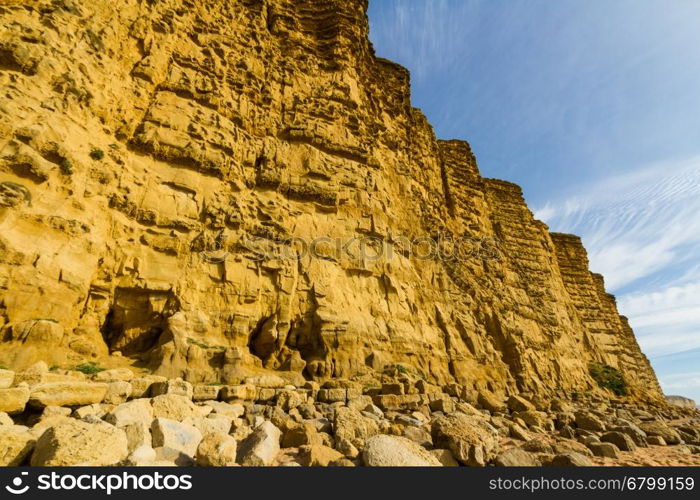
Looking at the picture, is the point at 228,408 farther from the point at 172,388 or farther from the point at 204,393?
the point at 172,388

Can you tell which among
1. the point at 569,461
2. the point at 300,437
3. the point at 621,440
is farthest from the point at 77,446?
the point at 621,440

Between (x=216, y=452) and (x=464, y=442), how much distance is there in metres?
3.07

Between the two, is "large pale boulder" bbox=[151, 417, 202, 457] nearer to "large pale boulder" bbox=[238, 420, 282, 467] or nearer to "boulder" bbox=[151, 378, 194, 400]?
"large pale boulder" bbox=[238, 420, 282, 467]

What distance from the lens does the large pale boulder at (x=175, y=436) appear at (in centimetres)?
372

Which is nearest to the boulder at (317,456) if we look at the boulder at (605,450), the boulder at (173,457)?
the boulder at (173,457)

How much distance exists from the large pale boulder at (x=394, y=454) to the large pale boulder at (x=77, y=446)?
8.14 ft

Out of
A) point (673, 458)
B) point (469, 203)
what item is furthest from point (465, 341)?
point (469, 203)

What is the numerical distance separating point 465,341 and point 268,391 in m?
12.3

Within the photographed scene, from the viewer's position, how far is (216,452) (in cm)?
350

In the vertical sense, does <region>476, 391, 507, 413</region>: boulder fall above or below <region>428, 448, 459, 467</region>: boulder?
above

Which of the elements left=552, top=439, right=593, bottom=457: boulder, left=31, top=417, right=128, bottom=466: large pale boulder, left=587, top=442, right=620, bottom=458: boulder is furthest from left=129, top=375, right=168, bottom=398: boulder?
left=587, top=442, right=620, bottom=458: boulder

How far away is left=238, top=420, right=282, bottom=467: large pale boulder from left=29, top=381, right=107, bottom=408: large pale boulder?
2.96m

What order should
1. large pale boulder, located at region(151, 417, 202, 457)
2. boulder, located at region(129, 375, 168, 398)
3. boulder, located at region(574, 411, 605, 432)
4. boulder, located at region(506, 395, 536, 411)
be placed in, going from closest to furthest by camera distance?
1. large pale boulder, located at region(151, 417, 202, 457)
2. boulder, located at region(129, 375, 168, 398)
3. boulder, located at region(574, 411, 605, 432)
4. boulder, located at region(506, 395, 536, 411)

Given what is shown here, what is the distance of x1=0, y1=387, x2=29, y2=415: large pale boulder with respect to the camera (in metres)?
4.33
